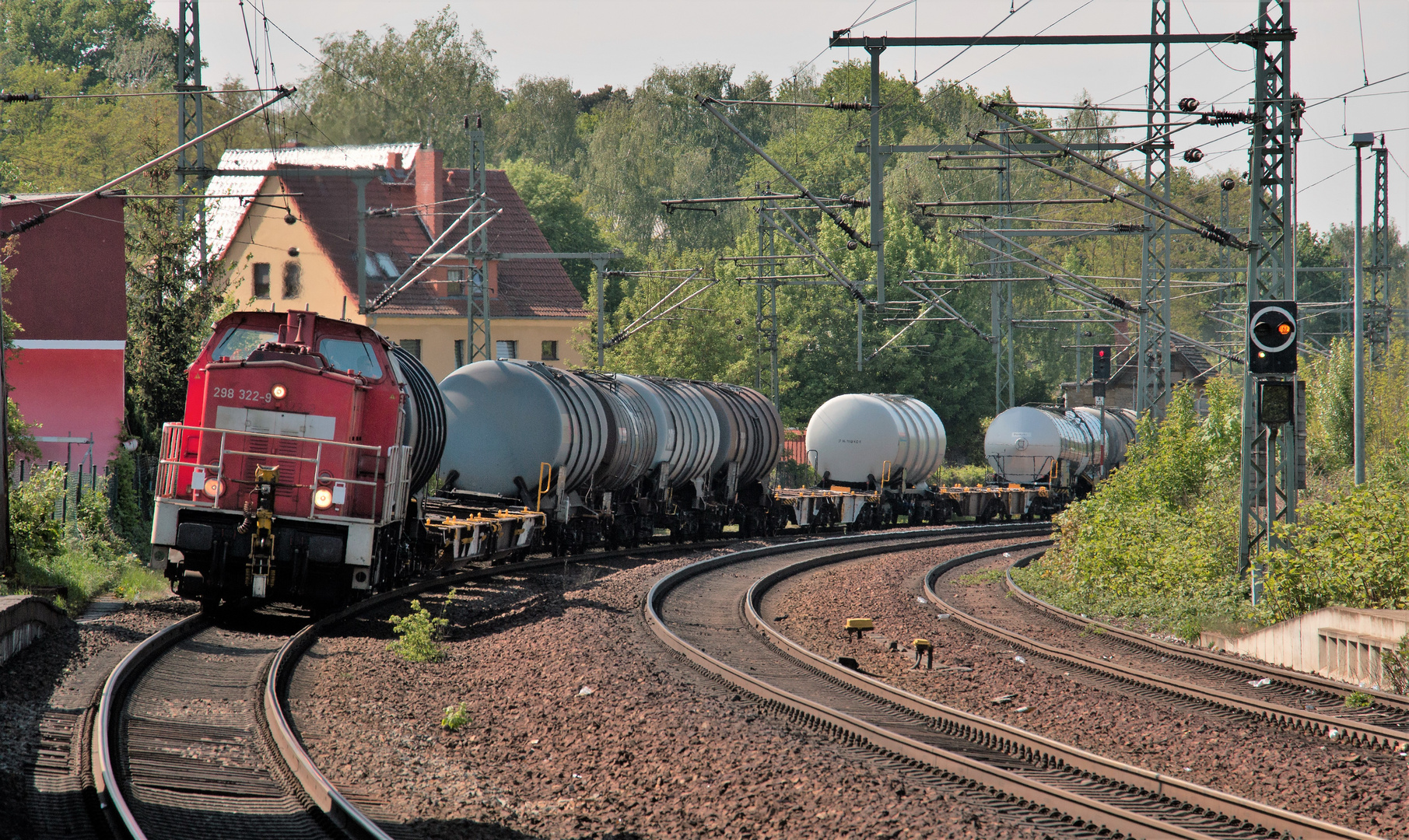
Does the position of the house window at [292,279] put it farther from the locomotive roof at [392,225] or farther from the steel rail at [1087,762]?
the steel rail at [1087,762]

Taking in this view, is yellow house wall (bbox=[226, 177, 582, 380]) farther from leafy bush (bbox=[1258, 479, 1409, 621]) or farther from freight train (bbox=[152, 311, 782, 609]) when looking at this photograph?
leafy bush (bbox=[1258, 479, 1409, 621])

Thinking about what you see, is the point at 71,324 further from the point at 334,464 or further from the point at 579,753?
the point at 579,753

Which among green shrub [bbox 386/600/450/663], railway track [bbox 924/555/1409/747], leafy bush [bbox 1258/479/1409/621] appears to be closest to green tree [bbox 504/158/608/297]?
railway track [bbox 924/555/1409/747]

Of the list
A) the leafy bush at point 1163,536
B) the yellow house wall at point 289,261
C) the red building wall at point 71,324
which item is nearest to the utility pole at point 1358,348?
the leafy bush at point 1163,536

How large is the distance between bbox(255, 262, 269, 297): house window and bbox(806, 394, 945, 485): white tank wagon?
2216 centimetres

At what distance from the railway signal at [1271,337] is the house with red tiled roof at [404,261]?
1806 cm

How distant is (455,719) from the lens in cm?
966

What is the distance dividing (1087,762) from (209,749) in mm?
5879

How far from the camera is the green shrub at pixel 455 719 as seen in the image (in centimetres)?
966

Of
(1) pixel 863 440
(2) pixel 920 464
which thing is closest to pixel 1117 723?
(1) pixel 863 440

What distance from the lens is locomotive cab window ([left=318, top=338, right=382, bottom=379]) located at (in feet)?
45.8

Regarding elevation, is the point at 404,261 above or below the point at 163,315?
above

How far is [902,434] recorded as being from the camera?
33.7 metres

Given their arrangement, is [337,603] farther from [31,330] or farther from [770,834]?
[31,330]
